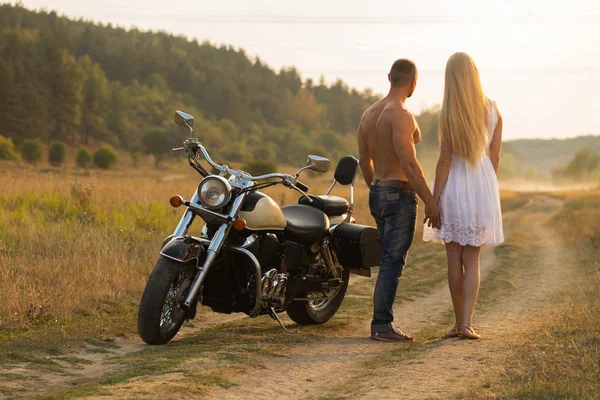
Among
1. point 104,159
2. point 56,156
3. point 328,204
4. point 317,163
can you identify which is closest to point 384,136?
point 317,163

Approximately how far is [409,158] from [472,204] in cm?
65

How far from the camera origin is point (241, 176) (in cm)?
704

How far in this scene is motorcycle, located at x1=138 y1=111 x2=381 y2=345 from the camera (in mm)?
6652

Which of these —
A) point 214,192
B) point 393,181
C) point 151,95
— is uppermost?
point 151,95

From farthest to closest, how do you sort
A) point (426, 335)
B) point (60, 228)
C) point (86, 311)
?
point (60, 228)
point (86, 311)
point (426, 335)

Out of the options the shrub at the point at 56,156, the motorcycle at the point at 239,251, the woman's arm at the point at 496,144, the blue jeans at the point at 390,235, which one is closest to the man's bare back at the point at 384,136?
the blue jeans at the point at 390,235

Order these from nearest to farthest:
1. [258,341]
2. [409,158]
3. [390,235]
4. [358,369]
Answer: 1. [358,369]
2. [258,341]
3. [409,158]
4. [390,235]

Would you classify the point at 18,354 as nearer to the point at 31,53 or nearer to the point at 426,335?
the point at 426,335

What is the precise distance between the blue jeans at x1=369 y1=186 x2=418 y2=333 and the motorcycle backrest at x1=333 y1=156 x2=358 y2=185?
0.35 metres

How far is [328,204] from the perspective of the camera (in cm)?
831

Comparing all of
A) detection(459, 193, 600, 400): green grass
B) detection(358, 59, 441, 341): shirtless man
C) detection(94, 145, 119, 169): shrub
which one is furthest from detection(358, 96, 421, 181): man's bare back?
detection(94, 145, 119, 169): shrub

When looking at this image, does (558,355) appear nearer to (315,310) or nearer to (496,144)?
(496,144)

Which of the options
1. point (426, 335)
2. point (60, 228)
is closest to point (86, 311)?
point (426, 335)

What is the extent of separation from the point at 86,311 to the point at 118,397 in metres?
3.72
